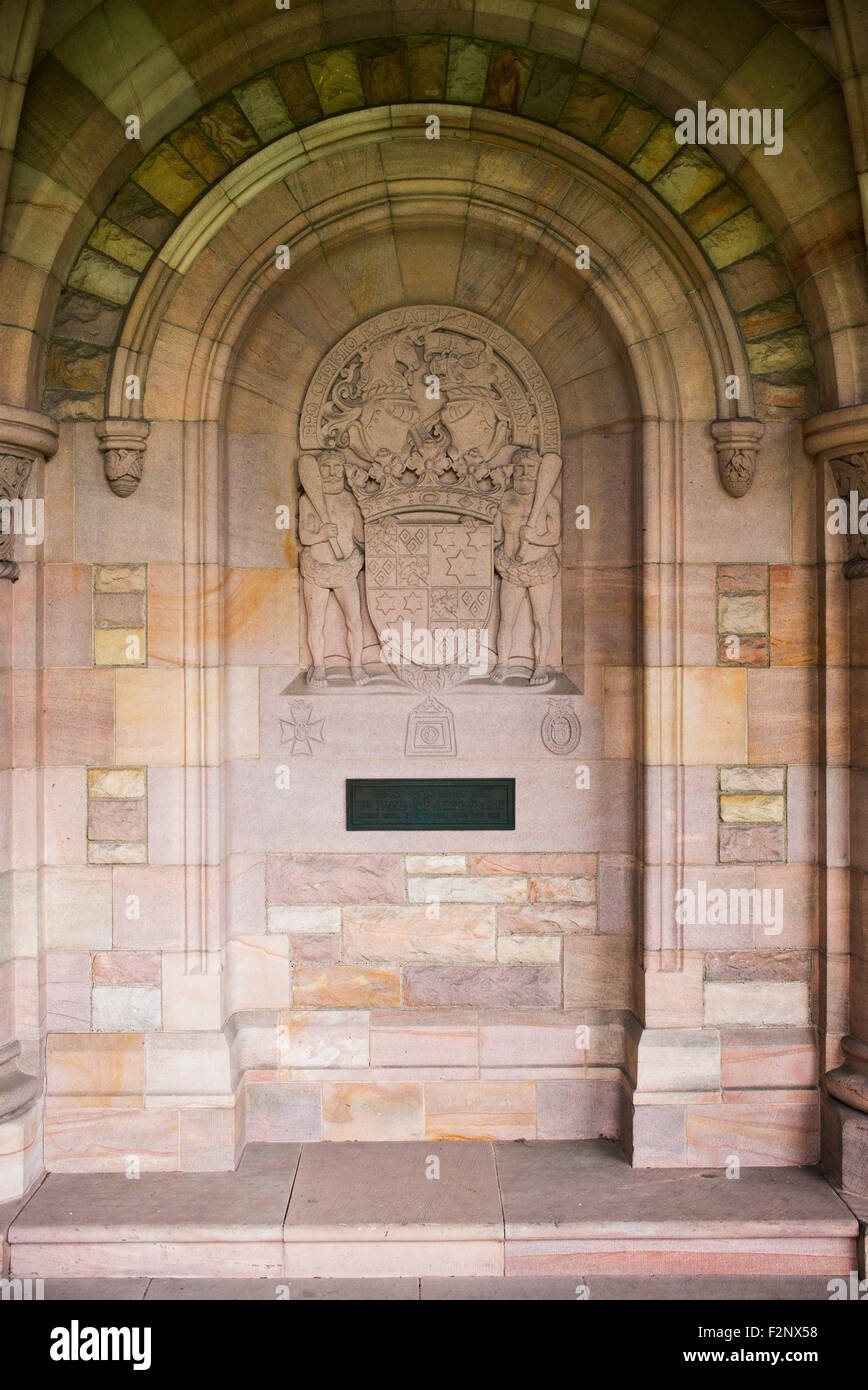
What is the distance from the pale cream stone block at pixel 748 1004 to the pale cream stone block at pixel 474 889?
0.98m

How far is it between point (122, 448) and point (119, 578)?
0.58 meters

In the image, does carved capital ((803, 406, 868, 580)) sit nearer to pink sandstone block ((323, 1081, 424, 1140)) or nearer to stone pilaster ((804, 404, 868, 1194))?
stone pilaster ((804, 404, 868, 1194))

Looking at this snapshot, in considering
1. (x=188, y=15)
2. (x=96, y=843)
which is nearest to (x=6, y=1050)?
(x=96, y=843)

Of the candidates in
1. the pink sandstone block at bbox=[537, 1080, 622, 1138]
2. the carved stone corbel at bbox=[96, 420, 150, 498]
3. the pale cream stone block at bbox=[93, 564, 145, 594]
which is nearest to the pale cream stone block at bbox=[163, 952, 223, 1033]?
the pink sandstone block at bbox=[537, 1080, 622, 1138]

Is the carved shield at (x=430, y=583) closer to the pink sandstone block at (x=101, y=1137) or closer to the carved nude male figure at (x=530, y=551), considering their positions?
the carved nude male figure at (x=530, y=551)

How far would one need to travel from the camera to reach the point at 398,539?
16.8ft

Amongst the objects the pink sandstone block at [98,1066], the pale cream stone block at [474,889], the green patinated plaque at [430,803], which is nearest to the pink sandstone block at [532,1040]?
the pale cream stone block at [474,889]

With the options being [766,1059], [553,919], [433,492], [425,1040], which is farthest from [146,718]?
[766,1059]

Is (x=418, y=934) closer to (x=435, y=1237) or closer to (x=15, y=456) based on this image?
(x=435, y=1237)

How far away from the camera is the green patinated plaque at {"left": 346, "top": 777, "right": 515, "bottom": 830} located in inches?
199

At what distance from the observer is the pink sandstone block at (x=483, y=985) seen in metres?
5.05

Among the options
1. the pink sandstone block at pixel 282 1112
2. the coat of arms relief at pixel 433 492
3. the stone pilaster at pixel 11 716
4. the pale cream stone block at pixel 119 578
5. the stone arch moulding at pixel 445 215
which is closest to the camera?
the stone pilaster at pixel 11 716

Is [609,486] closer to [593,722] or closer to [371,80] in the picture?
[593,722]

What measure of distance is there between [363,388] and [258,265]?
730mm
